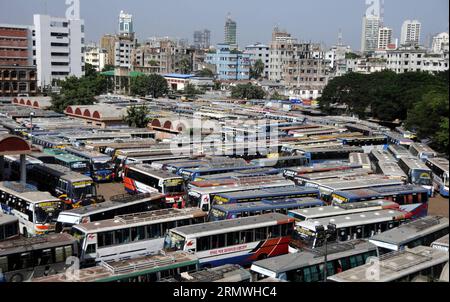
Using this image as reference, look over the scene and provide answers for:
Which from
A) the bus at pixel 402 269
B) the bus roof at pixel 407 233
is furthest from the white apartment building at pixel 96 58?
the bus at pixel 402 269

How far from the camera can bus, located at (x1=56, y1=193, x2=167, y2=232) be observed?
899 centimetres

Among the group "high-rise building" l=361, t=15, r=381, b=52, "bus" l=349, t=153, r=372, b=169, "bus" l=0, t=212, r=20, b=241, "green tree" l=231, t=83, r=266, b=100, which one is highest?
"high-rise building" l=361, t=15, r=381, b=52

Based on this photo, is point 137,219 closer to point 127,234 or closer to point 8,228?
point 127,234

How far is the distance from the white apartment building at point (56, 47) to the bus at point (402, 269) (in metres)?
43.3

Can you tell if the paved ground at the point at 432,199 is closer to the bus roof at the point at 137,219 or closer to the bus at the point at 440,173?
the bus at the point at 440,173

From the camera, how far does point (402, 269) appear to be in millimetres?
6215

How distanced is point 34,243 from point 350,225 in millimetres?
5179

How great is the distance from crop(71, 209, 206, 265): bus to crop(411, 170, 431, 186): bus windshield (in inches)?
290

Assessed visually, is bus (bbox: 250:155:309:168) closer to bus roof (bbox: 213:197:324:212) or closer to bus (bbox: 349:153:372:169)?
bus (bbox: 349:153:372:169)

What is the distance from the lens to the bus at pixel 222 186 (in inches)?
430

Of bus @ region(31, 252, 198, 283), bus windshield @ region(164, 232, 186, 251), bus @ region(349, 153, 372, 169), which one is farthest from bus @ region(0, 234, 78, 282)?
bus @ region(349, 153, 372, 169)

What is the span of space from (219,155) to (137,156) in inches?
110

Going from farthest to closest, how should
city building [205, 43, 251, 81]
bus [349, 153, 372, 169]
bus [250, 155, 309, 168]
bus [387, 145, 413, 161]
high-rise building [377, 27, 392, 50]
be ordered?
high-rise building [377, 27, 392, 50]
city building [205, 43, 251, 81]
bus [387, 145, 413, 161]
bus [349, 153, 372, 169]
bus [250, 155, 309, 168]
